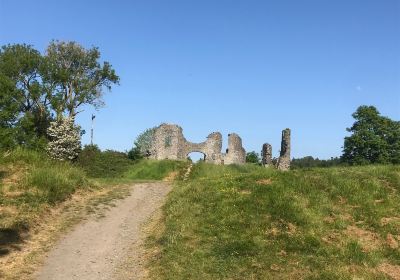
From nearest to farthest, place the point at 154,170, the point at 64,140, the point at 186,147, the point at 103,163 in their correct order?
1. the point at 154,170
2. the point at 103,163
3. the point at 64,140
4. the point at 186,147

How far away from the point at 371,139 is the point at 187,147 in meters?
19.0

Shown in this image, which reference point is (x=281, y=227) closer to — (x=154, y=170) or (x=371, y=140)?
(x=154, y=170)

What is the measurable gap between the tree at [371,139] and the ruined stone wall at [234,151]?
1103cm

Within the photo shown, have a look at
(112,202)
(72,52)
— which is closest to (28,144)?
(72,52)

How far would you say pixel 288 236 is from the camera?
12.4 m

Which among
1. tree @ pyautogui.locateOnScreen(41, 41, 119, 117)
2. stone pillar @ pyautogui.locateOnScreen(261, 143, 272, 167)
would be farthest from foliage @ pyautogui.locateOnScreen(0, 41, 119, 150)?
stone pillar @ pyautogui.locateOnScreen(261, 143, 272, 167)

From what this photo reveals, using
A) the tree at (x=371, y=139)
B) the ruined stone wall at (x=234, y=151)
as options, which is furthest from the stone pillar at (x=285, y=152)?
the ruined stone wall at (x=234, y=151)

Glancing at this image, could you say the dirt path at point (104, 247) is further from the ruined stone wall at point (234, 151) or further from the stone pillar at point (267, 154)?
the ruined stone wall at point (234, 151)

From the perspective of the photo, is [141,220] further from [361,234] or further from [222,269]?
[361,234]

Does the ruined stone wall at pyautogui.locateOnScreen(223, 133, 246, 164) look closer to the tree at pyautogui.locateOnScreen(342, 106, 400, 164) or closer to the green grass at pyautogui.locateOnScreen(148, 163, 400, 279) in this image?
the tree at pyautogui.locateOnScreen(342, 106, 400, 164)

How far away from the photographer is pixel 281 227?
42.4 feet

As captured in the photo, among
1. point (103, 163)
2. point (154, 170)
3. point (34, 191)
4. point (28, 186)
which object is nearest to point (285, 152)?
point (154, 170)

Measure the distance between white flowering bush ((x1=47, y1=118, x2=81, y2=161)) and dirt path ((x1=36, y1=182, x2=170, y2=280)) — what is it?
26158 mm

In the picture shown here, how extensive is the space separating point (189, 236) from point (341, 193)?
5.55 meters
